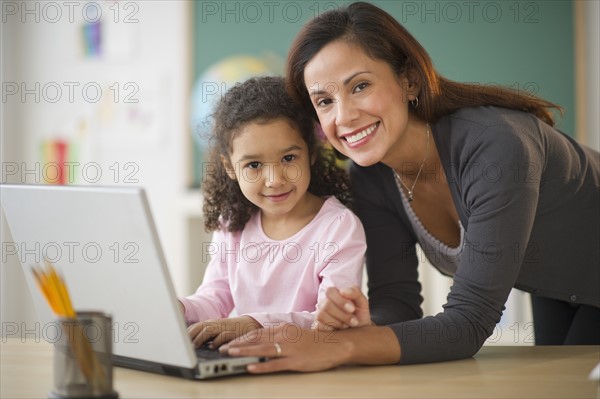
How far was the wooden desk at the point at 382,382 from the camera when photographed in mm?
1065

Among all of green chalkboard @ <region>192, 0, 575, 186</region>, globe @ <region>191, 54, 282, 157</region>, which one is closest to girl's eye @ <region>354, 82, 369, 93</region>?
green chalkboard @ <region>192, 0, 575, 186</region>

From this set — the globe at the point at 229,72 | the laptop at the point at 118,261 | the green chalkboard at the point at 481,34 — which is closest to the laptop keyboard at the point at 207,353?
the laptop at the point at 118,261

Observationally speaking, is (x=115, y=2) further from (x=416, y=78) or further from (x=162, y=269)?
(x=162, y=269)

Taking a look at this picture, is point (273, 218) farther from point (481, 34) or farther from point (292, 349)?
point (481, 34)

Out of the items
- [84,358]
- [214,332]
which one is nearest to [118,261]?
[84,358]

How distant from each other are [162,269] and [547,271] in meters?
0.95

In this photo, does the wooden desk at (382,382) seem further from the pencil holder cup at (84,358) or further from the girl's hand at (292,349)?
the pencil holder cup at (84,358)

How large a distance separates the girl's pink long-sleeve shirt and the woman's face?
0.15 meters

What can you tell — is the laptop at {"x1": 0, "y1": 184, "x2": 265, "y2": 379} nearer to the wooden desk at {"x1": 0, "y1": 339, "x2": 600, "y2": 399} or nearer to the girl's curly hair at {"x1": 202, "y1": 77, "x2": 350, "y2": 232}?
the wooden desk at {"x1": 0, "y1": 339, "x2": 600, "y2": 399}

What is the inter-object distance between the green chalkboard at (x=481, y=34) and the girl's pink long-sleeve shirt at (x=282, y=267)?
7.24 ft

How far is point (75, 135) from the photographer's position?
14.6 ft

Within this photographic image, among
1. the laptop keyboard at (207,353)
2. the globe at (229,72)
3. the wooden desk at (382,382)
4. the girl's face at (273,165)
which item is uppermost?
the globe at (229,72)

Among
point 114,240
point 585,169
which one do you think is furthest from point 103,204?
point 585,169

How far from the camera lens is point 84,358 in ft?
3.05
